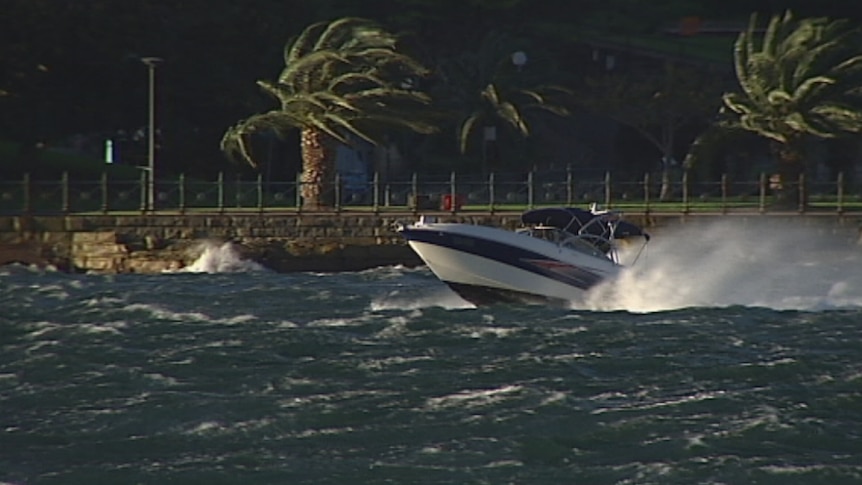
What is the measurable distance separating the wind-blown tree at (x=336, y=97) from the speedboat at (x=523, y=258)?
Result: 721 inches

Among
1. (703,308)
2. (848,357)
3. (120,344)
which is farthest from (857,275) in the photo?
(120,344)

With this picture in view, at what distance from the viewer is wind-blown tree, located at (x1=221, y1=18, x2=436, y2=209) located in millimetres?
49906

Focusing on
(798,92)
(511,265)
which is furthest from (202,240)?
(511,265)

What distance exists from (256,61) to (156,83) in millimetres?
4880

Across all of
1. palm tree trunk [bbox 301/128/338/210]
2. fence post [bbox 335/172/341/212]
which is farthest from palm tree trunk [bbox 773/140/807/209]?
palm tree trunk [bbox 301/128/338/210]

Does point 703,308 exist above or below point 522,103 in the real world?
below

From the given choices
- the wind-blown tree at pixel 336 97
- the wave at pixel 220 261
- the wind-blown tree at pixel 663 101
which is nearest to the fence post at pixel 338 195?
the wind-blown tree at pixel 336 97

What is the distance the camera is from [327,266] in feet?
153

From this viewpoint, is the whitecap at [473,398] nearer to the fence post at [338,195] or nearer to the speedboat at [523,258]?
the speedboat at [523,258]

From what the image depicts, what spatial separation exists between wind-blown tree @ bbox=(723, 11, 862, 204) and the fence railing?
4.02 feet

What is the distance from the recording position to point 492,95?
58.1 m

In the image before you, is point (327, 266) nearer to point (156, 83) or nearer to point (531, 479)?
point (156, 83)

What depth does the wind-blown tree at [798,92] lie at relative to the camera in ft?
164

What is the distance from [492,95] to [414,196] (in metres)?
10.5
